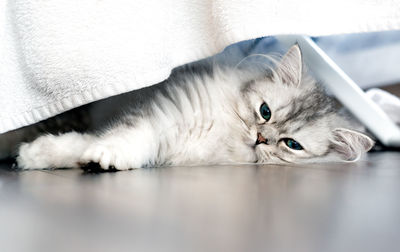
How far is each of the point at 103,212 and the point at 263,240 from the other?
0.27 metres

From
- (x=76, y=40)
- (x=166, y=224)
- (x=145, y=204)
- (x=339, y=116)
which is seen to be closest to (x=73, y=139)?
(x=76, y=40)

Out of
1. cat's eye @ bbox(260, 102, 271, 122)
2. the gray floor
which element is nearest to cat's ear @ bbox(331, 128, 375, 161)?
cat's eye @ bbox(260, 102, 271, 122)

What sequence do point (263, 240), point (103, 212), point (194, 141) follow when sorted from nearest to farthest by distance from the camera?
1. point (263, 240)
2. point (103, 212)
3. point (194, 141)

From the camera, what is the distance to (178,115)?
1382 millimetres

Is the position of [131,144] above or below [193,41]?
below

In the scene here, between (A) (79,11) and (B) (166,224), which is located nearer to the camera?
(B) (166,224)

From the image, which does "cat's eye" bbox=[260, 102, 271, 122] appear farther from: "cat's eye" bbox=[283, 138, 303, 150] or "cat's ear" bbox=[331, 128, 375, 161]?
"cat's ear" bbox=[331, 128, 375, 161]

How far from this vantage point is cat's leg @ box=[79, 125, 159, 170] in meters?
1.08

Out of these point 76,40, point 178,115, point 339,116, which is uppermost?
point 76,40

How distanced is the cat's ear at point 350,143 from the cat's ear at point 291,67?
0.83 feet

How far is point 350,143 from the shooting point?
150 cm

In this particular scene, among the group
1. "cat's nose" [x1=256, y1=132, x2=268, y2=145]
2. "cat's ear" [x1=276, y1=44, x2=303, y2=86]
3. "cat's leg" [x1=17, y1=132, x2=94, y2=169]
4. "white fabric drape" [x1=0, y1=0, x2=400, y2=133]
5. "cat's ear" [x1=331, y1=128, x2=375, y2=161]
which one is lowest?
"cat's ear" [x1=331, y1=128, x2=375, y2=161]

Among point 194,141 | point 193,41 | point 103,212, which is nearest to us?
point 103,212

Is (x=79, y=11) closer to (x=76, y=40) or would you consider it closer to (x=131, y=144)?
(x=76, y=40)
